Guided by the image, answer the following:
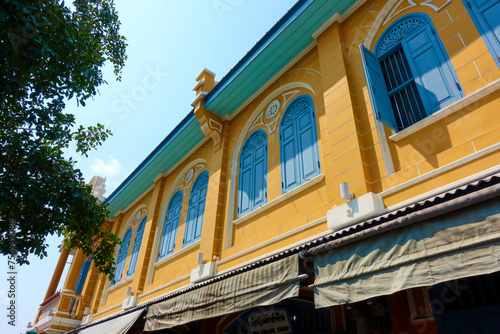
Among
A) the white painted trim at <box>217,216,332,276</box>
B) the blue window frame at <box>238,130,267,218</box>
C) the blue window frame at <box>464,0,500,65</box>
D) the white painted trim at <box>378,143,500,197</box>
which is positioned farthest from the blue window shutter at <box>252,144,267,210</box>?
the blue window frame at <box>464,0,500,65</box>

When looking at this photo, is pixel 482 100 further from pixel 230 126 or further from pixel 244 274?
pixel 230 126

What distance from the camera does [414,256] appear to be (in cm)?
322

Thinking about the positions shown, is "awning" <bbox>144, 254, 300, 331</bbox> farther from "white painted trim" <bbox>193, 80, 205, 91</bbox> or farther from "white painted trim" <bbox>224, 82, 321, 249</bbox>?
"white painted trim" <bbox>193, 80, 205, 91</bbox>

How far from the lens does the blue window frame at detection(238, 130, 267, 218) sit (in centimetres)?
719

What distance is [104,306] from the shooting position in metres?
11.9

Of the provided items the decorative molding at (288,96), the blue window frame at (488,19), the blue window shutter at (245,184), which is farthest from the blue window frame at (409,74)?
the blue window shutter at (245,184)

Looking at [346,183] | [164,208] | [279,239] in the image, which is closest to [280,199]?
[279,239]

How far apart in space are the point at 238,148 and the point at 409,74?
433 centimetres

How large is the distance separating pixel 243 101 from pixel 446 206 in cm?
630

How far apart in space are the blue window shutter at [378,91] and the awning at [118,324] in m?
6.19

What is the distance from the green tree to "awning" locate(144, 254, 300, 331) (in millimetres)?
1921

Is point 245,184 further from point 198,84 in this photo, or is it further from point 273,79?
point 198,84

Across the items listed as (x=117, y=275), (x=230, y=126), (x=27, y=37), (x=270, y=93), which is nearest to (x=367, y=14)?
(x=270, y=93)

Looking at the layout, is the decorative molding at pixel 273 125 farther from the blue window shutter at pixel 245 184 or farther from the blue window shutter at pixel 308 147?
the blue window shutter at pixel 245 184
